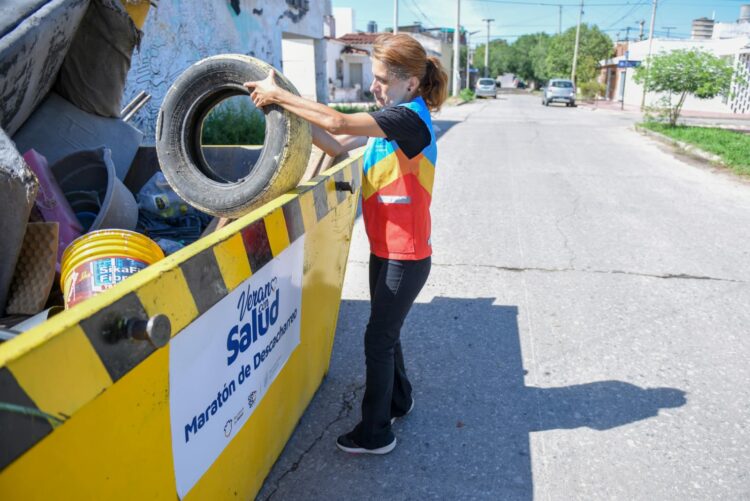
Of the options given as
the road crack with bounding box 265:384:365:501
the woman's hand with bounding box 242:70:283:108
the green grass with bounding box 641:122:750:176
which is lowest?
the road crack with bounding box 265:384:365:501

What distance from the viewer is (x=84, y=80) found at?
11.8ft

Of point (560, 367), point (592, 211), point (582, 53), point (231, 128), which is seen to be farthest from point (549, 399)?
point (582, 53)

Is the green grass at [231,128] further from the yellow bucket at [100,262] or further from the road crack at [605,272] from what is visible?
the yellow bucket at [100,262]

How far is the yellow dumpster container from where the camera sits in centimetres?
115

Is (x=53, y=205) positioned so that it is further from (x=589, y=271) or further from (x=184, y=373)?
(x=589, y=271)

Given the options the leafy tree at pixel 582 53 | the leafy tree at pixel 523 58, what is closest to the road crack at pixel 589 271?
the leafy tree at pixel 582 53

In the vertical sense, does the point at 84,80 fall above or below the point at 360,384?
above

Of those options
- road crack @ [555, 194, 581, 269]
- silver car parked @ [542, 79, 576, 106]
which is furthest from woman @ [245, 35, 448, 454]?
silver car parked @ [542, 79, 576, 106]

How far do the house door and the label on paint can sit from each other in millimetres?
41009

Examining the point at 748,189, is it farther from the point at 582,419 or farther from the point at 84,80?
the point at 84,80

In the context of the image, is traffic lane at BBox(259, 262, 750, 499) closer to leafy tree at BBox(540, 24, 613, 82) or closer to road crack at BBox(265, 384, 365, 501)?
road crack at BBox(265, 384, 365, 501)

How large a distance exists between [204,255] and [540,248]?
5.19m

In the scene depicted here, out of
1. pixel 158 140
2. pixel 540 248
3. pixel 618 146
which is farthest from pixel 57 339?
pixel 618 146

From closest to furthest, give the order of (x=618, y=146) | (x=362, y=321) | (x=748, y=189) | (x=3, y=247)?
(x=3, y=247) → (x=362, y=321) → (x=748, y=189) → (x=618, y=146)
